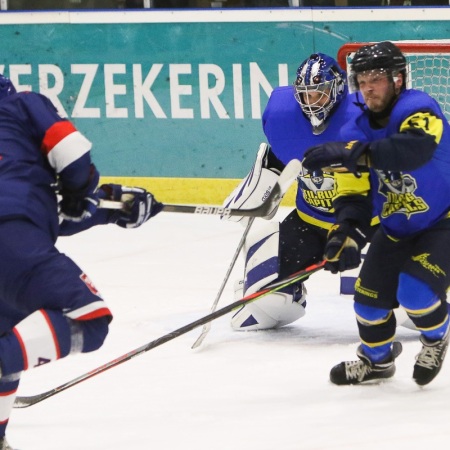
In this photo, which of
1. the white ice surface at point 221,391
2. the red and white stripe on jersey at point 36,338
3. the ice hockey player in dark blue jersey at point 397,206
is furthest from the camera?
the ice hockey player in dark blue jersey at point 397,206

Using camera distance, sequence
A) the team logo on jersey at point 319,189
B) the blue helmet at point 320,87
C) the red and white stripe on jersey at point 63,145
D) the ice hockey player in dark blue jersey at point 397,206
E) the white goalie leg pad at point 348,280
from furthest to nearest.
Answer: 1. the white goalie leg pad at point 348,280
2. the team logo on jersey at point 319,189
3. the blue helmet at point 320,87
4. the ice hockey player in dark blue jersey at point 397,206
5. the red and white stripe on jersey at point 63,145

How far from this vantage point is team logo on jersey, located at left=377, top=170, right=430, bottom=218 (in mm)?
3514

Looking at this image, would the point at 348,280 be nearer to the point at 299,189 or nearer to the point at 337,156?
the point at 299,189

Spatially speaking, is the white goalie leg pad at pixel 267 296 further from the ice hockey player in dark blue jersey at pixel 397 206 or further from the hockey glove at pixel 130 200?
the hockey glove at pixel 130 200

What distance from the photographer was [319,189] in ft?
14.5

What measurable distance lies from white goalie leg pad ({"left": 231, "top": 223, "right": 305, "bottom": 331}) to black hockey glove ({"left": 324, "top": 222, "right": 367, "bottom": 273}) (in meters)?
0.78

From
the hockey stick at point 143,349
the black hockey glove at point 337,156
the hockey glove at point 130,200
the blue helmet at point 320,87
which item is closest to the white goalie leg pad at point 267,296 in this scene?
the blue helmet at point 320,87

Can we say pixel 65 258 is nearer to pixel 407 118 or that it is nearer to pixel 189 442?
pixel 189 442

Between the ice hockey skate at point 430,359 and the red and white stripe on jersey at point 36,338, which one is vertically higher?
the red and white stripe on jersey at point 36,338

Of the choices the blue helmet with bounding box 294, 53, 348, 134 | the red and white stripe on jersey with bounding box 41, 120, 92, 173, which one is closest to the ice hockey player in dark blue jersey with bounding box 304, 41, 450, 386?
the blue helmet with bounding box 294, 53, 348, 134

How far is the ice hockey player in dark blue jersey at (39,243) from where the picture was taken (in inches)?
113

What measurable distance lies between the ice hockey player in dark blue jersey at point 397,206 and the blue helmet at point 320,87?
0.63 meters

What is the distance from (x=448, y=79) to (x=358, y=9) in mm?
634

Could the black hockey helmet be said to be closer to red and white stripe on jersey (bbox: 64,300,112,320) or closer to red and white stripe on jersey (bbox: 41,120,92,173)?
red and white stripe on jersey (bbox: 41,120,92,173)
